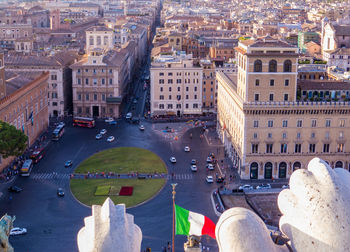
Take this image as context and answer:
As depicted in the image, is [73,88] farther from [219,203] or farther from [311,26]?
[311,26]

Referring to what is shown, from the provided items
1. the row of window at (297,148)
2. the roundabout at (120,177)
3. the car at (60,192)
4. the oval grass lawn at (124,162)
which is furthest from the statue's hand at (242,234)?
the oval grass lawn at (124,162)

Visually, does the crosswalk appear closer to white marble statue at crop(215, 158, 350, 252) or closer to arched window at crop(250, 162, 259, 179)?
arched window at crop(250, 162, 259, 179)

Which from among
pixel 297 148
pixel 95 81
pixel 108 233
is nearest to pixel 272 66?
pixel 297 148

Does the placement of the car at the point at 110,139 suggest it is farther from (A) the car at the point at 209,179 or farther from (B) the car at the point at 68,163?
(A) the car at the point at 209,179

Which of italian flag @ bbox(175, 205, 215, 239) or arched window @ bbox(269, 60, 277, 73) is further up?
arched window @ bbox(269, 60, 277, 73)

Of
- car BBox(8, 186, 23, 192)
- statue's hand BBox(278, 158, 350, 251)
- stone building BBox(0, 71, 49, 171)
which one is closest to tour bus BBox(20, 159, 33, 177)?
stone building BBox(0, 71, 49, 171)

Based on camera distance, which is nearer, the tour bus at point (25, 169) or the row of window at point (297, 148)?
the tour bus at point (25, 169)

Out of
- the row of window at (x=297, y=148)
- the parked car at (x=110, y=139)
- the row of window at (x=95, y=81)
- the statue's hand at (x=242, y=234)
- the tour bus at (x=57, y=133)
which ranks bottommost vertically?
the parked car at (x=110, y=139)

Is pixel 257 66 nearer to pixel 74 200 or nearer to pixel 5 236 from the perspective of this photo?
pixel 74 200
